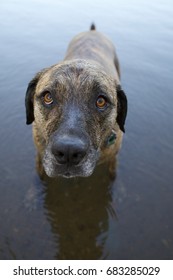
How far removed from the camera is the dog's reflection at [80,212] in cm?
380

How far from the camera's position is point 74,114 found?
3053 mm

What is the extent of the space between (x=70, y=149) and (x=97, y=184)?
2.02 metres

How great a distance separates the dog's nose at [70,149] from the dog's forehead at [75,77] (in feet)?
2.28

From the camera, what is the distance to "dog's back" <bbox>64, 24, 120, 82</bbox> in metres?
5.11

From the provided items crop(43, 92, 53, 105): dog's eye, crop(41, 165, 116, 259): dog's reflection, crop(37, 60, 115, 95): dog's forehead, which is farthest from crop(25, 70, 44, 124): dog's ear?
crop(41, 165, 116, 259): dog's reflection

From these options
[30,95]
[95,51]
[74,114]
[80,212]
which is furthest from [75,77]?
[95,51]

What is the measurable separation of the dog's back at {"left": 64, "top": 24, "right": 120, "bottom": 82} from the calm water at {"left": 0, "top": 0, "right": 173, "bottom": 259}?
126 centimetres

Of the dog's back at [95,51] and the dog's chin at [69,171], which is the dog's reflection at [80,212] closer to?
the dog's chin at [69,171]

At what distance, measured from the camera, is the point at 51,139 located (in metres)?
3.04

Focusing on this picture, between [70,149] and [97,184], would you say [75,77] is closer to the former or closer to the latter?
[70,149]

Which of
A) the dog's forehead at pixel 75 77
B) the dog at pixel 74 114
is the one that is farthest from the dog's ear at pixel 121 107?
the dog's forehead at pixel 75 77

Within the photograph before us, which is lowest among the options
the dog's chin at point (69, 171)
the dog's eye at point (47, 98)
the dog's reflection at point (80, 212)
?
the dog's reflection at point (80, 212)

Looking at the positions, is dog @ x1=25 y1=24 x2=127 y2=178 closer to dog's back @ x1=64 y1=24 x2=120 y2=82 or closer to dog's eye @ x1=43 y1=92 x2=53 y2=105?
dog's eye @ x1=43 y1=92 x2=53 y2=105

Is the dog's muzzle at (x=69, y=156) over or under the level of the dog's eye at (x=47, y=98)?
under
